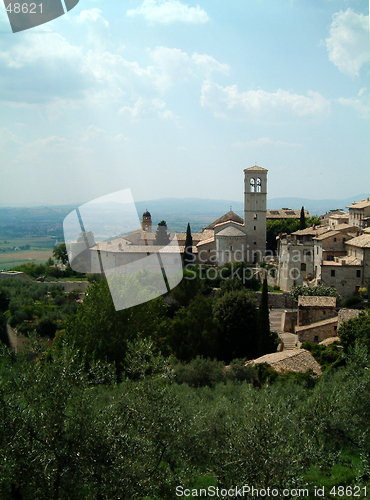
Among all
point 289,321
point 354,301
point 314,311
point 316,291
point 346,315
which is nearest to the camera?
point 346,315

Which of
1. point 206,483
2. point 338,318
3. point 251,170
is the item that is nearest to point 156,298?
point 338,318

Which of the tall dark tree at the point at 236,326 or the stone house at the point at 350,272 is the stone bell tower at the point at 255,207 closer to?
the stone house at the point at 350,272

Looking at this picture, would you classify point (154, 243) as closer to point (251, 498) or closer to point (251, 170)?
point (251, 170)

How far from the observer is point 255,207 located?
1321 inches

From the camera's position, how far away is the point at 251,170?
33469 millimetres

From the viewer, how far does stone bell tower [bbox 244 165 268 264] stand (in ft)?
110

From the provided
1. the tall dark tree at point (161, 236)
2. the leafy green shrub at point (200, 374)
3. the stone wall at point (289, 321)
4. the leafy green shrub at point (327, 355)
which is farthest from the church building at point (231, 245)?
the leafy green shrub at point (200, 374)

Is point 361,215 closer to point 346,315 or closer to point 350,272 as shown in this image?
point 350,272

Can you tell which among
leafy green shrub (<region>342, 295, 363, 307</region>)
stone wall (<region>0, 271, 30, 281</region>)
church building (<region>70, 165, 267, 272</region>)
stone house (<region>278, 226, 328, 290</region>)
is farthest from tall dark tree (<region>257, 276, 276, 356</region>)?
stone wall (<region>0, 271, 30, 281</region>)

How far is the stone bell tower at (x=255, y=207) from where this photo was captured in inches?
1318

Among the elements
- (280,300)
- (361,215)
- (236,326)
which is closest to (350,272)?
(280,300)

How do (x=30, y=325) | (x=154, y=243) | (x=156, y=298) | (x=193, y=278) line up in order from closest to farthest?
(x=156, y=298) → (x=30, y=325) → (x=193, y=278) → (x=154, y=243)

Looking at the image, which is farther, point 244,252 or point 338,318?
point 244,252

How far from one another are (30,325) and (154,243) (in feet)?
55.7
